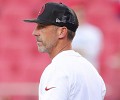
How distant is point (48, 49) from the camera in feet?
10.5

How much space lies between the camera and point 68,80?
286 centimetres

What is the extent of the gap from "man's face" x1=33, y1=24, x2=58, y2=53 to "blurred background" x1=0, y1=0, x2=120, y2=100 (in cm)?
349

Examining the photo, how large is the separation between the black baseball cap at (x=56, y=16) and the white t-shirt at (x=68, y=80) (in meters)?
0.19

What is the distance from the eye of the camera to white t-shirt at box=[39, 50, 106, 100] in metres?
2.85

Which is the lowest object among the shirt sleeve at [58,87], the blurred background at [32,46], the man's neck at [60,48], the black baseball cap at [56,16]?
the blurred background at [32,46]

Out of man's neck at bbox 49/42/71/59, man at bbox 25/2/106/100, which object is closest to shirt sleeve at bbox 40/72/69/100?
man at bbox 25/2/106/100

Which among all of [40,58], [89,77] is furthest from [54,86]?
[40,58]

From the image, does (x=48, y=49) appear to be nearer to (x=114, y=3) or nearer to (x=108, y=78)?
(x=108, y=78)

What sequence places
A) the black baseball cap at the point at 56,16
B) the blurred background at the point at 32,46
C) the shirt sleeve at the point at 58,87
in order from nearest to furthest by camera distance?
the shirt sleeve at the point at 58,87, the black baseball cap at the point at 56,16, the blurred background at the point at 32,46

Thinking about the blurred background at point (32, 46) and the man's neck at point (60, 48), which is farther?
the blurred background at point (32, 46)

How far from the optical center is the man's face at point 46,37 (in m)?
3.14

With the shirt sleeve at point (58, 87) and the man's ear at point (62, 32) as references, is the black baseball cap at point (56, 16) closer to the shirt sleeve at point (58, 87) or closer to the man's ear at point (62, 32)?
the man's ear at point (62, 32)

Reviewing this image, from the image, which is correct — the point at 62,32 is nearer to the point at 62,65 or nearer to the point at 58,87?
the point at 62,65

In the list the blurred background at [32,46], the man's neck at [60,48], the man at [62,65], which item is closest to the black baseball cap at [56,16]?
the man at [62,65]
